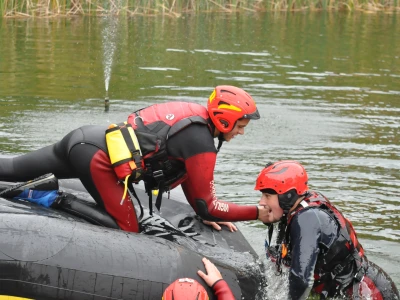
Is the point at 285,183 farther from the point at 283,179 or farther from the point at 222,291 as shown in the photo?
the point at 222,291

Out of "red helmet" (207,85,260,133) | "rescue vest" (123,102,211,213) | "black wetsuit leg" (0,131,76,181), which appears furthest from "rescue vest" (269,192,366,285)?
"black wetsuit leg" (0,131,76,181)

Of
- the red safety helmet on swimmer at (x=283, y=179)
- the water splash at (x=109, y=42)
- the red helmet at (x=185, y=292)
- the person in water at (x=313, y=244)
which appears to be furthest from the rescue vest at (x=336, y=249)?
the water splash at (x=109, y=42)

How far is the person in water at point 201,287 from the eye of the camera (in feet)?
12.8

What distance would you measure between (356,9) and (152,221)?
1878 centimetres

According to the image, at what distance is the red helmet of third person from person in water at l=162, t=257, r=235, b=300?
1.92 feet

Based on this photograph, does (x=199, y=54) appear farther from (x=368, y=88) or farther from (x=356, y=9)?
(x=356, y=9)

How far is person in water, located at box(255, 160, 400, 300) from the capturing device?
183 inches

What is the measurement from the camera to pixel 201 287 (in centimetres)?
403

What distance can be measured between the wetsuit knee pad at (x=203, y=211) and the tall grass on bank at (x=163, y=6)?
13749 mm

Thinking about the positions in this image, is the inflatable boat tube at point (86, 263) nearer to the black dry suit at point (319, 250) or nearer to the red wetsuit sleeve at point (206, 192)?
the black dry suit at point (319, 250)

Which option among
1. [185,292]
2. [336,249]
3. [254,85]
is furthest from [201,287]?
[254,85]

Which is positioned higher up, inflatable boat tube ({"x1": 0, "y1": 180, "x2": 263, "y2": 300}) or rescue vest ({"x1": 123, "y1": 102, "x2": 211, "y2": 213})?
rescue vest ({"x1": 123, "y1": 102, "x2": 211, "y2": 213})

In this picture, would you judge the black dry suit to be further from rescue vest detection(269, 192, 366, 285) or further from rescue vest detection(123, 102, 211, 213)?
rescue vest detection(123, 102, 211, 213)

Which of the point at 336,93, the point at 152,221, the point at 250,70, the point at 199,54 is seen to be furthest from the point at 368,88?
the point at 152,221
